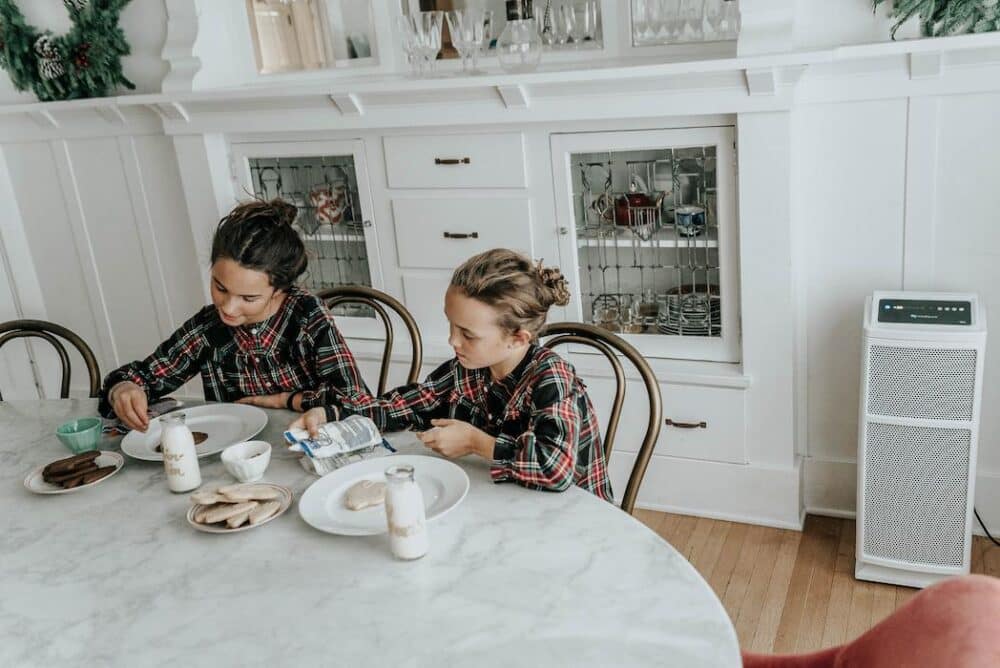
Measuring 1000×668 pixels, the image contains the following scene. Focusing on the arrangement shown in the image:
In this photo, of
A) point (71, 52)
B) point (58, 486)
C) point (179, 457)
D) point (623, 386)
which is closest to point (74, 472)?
point (58, 486)

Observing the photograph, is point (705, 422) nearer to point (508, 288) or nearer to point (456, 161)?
point (456, 161)

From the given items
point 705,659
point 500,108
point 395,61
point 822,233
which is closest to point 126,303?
point 395,61

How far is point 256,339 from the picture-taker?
6.42 ft

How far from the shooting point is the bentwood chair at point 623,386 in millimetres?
1503

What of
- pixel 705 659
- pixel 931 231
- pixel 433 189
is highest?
pixel 433 189

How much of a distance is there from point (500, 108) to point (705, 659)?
173 cm

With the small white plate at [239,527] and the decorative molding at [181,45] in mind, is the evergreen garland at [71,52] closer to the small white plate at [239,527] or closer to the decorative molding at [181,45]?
the decorative molding at [181,45]

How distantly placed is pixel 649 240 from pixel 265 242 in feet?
3.56

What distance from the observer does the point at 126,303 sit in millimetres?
3381

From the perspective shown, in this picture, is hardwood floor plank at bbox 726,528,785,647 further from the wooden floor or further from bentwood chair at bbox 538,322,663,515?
bentwood chair at bbox 538,322,663,515

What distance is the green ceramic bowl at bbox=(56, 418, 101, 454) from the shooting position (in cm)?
162

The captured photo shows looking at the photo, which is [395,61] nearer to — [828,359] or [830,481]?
[828,359]

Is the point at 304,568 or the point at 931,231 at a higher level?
the point at 931,231

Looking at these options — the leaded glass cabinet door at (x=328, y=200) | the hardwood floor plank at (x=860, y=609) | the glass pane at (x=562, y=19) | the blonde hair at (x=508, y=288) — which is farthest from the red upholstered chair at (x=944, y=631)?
the leaded glass cabinet door at (x=328, y=200)
